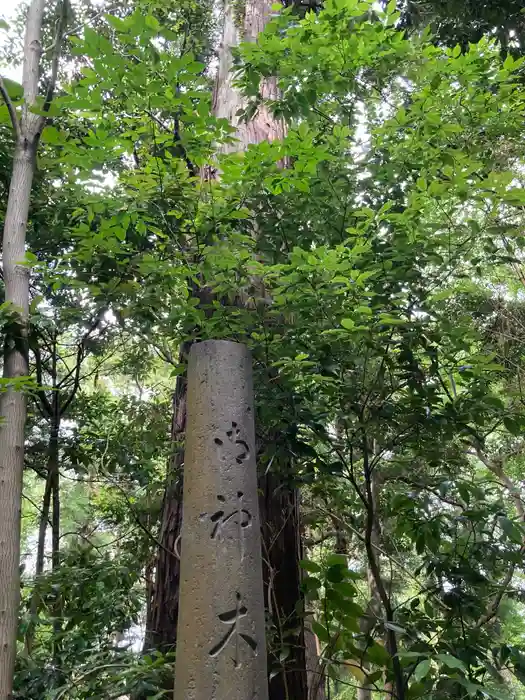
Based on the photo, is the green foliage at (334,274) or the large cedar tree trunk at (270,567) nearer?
the green foliage at (334,274)

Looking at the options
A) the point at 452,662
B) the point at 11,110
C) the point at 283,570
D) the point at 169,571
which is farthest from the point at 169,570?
the point at 11,110

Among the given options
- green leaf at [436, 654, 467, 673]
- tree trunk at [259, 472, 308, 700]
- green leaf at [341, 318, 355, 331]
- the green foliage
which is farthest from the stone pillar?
tree trunk at [259, 472, 308, 700]

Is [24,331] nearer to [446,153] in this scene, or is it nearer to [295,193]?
[295,193]

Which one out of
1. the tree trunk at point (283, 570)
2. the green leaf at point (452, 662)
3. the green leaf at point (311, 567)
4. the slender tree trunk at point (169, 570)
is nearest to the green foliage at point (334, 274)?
the green leaf at point (311, 567)

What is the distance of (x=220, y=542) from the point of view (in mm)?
1865

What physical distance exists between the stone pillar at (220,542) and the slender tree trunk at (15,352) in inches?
26.4

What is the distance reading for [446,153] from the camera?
7.73ft

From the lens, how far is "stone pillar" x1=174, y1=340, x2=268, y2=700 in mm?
1688

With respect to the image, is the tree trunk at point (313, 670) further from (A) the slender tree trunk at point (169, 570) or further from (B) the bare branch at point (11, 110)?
(B) the bare branch at point (11, 110)

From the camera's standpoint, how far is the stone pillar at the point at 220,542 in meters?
1.69

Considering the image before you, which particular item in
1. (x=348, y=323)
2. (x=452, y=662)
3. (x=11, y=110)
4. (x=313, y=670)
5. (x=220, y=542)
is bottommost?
(x=313, y=670)

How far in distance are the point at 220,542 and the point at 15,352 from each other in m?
1.26

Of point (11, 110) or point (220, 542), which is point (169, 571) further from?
point (11, 110)

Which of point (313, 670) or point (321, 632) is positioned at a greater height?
point (321, 632)
